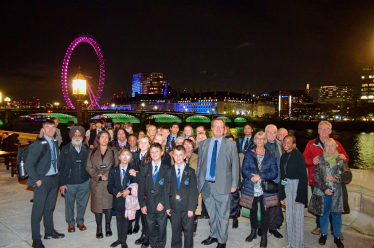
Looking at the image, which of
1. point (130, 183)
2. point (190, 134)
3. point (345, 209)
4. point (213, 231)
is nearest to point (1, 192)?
point (130, 183)

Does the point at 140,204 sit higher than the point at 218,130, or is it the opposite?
the point at 218,130

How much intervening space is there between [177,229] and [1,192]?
20.3ft

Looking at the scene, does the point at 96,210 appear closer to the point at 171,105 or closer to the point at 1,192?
the point at 1,192

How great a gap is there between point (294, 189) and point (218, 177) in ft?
4.73

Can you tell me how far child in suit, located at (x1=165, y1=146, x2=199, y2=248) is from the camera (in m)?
4.34

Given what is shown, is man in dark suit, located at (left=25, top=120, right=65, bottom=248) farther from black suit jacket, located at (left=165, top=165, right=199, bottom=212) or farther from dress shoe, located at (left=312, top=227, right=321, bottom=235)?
dress shoe, located at (left=312, top=227, right=321, bottom=235)

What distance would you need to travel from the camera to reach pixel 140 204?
442 centimetres

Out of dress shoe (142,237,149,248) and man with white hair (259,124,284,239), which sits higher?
man with white hair (259,124,284,239)

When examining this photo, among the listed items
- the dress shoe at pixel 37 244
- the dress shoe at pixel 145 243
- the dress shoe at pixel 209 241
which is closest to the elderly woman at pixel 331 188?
the dress shoe at pixel 209 241

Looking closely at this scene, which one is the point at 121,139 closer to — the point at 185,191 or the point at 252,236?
the point at 185,191

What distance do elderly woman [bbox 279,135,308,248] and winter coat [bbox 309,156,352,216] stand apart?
0.48 meters

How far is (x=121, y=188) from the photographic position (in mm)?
4703

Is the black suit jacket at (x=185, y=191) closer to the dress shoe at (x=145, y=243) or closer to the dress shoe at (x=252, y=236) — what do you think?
the dress shoe at (x=145, y=243)

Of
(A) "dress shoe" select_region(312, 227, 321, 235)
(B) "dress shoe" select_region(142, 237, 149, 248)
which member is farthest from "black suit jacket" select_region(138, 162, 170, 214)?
(A) "dress shoe" select_region(312, 227, 321, 235)
